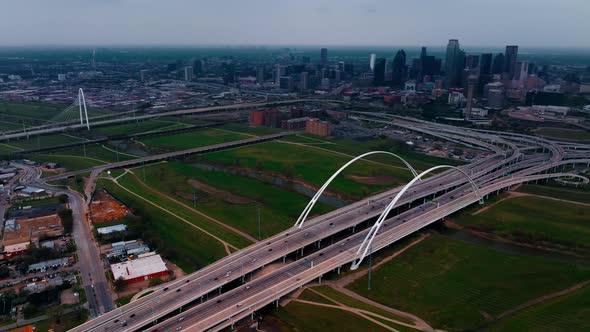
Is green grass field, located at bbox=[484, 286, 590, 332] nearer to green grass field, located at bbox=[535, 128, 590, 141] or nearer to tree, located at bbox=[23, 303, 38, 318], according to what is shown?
tree, located at bbox=[23, 303, 38, 318]

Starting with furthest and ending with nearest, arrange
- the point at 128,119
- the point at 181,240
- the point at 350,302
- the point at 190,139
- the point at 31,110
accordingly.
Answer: the point at 31,110 → the point at 128,119 → the point at 190,139 → the point at 181,240 → the point at 350,302

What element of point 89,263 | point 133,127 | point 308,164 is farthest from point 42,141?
point 89,263

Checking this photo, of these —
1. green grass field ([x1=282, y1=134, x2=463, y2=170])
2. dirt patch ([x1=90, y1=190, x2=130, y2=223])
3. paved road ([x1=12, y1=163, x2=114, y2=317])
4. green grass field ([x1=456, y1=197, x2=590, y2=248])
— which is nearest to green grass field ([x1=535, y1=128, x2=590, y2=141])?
green grass field ([x1=282, y1=134, x2=463, y2=170])

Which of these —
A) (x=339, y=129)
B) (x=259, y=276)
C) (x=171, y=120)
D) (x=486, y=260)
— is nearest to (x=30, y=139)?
(x=171, y=120)

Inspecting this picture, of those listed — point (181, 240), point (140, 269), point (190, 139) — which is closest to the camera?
point (140, 269)

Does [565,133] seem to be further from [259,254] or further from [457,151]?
[259,254]

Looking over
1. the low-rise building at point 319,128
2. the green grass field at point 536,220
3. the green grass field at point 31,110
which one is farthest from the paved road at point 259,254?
the green grass field at point 31,110
